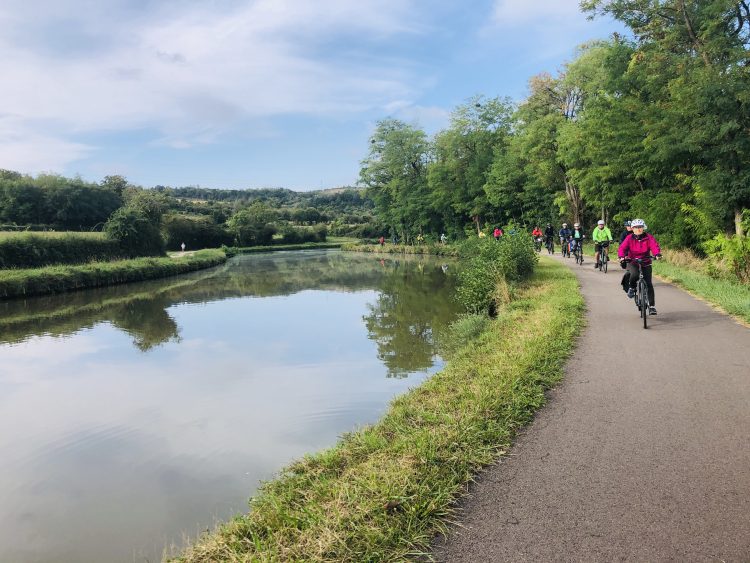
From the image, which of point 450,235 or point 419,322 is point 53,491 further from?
point 450,235

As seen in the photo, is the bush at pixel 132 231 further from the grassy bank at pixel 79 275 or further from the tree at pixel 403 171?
the tree at pixel 403 171

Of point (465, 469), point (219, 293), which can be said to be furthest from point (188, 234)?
point (465, 469)

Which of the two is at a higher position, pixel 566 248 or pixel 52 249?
pixel 52 249

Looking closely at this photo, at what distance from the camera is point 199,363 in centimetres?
1244

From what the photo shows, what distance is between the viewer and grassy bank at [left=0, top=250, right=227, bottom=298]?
25.5m

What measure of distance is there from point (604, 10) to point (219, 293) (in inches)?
887

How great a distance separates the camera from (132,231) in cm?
4009

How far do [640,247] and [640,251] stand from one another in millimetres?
76

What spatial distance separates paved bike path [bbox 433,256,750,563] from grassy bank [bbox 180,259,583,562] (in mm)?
224

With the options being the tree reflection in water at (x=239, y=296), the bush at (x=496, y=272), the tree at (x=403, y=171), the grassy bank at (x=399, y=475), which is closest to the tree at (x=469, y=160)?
the tree at (x=403, y=171)

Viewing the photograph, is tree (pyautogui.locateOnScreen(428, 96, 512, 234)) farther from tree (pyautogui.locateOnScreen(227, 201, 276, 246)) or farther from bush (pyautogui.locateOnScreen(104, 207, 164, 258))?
tree (pyautogui.locateOnScreen(227, 201, 276, 246))

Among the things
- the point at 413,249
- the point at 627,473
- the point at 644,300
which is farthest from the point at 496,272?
the point at 413,249

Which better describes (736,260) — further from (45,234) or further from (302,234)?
(302,234)

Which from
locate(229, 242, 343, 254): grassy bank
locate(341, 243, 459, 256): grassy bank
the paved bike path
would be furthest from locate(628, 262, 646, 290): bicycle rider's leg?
locate(229, 242, 343, 254): grassy bank
